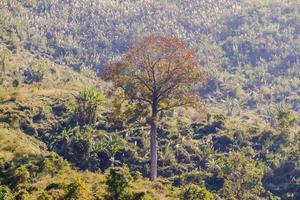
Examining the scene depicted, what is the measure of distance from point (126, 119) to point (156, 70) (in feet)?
14.8

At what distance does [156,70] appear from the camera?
1390 inches

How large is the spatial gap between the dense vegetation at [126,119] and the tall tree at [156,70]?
1.15m

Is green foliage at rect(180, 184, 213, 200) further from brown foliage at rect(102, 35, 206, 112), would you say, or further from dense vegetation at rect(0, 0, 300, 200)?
brown foliage at rect(102, 35, 206, 112)

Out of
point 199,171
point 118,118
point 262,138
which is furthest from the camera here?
point 262,138

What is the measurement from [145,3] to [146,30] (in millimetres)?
24507

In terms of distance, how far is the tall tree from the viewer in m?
34.8

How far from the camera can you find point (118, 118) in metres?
35.4

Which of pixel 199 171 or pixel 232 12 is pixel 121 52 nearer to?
pixel 232 12

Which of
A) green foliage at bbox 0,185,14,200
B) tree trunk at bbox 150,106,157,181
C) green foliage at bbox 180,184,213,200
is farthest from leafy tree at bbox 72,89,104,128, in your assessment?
green foliage at bbox 180,184,213,200

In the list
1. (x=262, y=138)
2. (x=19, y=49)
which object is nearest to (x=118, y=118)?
(x=262, y=138)

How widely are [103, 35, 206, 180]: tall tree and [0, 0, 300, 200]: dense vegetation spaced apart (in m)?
1.15

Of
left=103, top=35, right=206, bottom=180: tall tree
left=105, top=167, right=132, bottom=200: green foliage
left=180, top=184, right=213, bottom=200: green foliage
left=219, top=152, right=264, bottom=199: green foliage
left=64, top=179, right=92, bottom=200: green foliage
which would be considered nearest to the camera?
left=64, top=179, right=92, bottom=200: green foliage

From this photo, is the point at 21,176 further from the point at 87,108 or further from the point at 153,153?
the point at 87,108

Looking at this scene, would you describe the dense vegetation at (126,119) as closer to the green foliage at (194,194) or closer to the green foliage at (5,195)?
the green foliage at (194,194)
